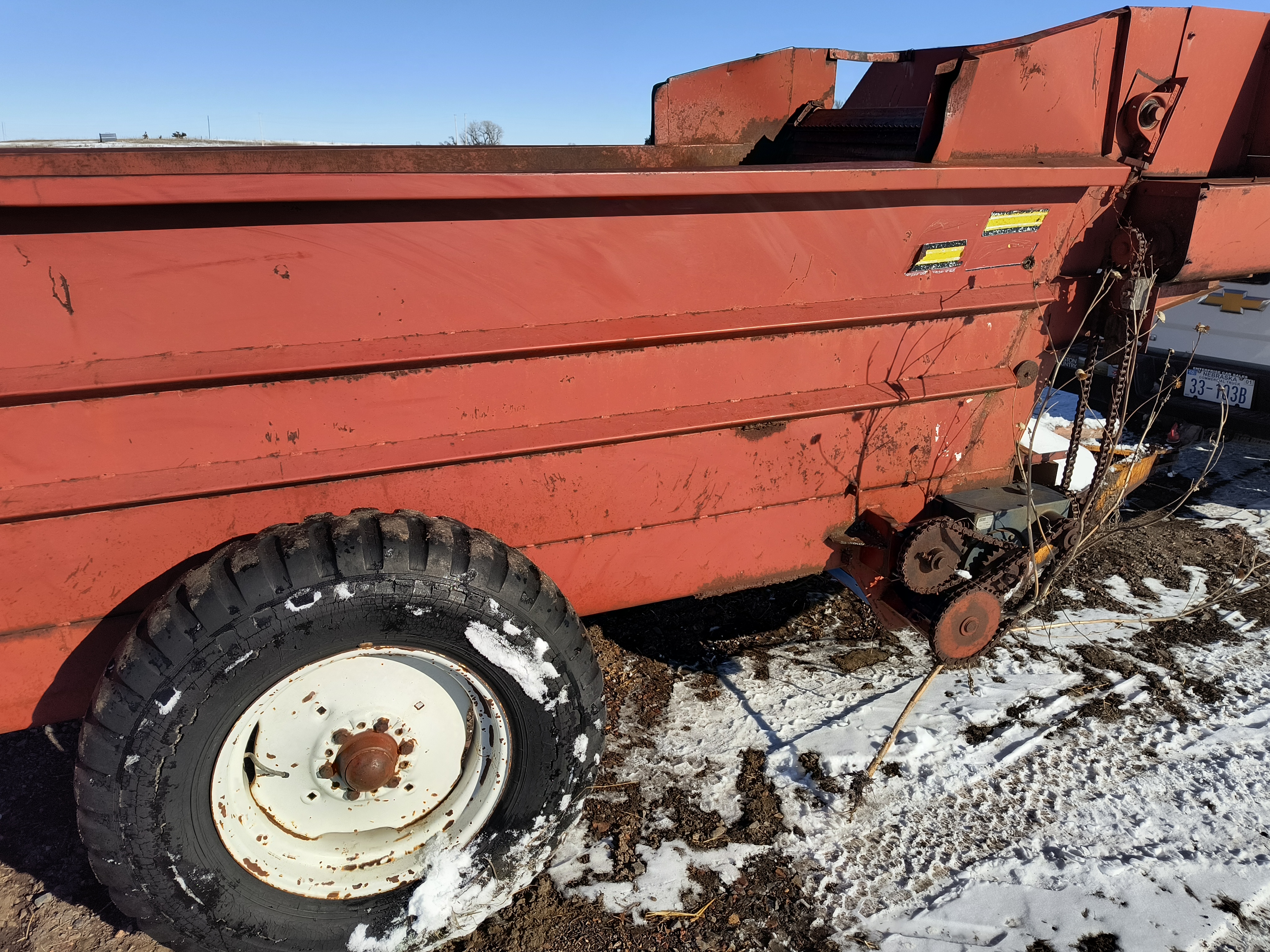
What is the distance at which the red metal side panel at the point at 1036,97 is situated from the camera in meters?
2.50

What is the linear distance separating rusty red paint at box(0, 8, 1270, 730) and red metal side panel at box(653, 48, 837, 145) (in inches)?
38.3

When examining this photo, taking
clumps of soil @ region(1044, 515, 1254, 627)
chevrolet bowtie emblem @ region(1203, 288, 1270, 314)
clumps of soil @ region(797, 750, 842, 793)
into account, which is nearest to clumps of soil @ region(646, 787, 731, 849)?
clumps of soil @ region(797, 750, 842, 793)

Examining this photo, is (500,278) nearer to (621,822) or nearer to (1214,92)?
(621,822)

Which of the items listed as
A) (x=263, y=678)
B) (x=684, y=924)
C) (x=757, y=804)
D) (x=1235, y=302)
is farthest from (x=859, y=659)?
(x=1235, y=302)

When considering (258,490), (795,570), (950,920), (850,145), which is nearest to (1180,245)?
(850,145)

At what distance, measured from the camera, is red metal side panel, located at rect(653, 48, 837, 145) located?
3719 mm

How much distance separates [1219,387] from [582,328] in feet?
15.3

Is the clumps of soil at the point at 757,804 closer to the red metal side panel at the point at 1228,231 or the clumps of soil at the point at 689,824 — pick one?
the clumps of soil at the point at 689,824

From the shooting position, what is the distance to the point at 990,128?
257cm

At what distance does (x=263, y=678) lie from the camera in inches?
72.6

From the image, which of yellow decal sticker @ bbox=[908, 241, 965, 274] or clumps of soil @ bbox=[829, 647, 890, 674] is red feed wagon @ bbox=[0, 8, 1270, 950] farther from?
clumps of soil @ bbox=[829, 647, 890, 674]

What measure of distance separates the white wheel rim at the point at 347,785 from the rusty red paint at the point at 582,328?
0.42 metres

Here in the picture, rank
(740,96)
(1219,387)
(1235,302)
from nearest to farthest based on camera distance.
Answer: (740,96), (1235,302), (1219,387)

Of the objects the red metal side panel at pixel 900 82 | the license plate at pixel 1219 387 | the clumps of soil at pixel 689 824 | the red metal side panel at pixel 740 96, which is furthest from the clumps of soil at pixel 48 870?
the license plate at pixel 1219 387
